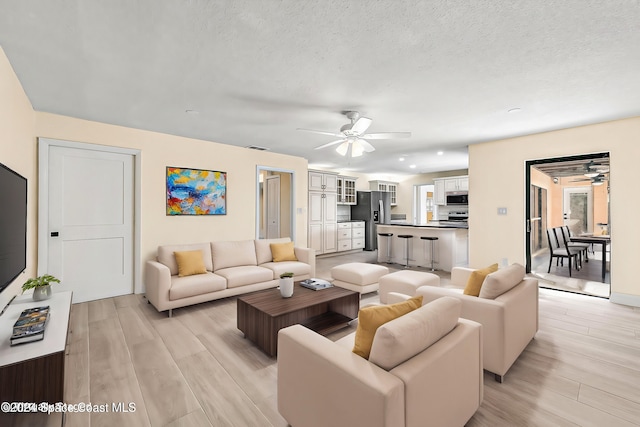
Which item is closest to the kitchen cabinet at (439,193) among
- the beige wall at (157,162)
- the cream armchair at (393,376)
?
the beige wall at (157,162)

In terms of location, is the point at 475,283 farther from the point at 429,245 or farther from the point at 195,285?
the point at 429,245

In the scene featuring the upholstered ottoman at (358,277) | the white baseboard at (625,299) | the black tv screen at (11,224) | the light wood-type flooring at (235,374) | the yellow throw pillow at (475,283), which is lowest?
the light wood-type flooring at (235,374)

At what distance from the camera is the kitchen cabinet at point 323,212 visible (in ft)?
24.7

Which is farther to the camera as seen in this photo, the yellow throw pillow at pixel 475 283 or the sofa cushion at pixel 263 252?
the sofa cushion at pixel 263 252

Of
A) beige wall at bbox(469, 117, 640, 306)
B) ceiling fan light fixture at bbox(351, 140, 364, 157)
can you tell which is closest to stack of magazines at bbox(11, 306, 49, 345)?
ceiling fan light fixture at bbox(351, 140, 364, 157)

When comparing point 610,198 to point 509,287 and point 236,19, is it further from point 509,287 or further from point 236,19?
point 236,19

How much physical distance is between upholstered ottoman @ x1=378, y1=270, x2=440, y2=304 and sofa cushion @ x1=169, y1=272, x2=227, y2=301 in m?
2.11

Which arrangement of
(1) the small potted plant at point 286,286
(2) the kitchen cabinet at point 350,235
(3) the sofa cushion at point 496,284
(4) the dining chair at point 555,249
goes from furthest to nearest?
(2) the kitchen cabinet at point 350,235 < (4) the dining chair at point 555,249 < (1) the small potted plant at point 286,286 < (3) the sofa cushion at point 496,284

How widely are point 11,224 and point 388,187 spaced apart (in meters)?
9.16

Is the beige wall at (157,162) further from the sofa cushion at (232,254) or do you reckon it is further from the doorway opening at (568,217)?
the doorway opening at (568,217)

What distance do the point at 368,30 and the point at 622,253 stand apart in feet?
15.1

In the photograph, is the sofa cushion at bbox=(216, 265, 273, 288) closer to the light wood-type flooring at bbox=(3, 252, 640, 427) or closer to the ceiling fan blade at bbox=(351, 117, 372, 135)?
the light wood-type flooring at bbox=(3, 252, 640, 427)

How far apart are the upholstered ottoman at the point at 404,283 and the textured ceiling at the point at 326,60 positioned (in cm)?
208

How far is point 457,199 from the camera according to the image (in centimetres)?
800
